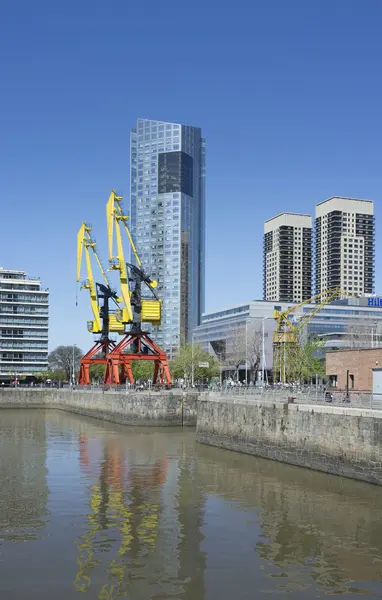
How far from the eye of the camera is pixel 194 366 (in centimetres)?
12088

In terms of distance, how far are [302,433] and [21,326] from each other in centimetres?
12360

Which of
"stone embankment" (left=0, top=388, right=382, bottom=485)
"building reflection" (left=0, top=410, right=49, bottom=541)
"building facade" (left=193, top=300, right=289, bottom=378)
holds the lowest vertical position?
"building reflection" (left=0, top=410, right=49, bottom=541)

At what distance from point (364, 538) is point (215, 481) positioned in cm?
1127

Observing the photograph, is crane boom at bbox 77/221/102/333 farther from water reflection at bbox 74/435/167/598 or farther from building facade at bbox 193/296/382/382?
water reflection at bbox 74/435/167/598

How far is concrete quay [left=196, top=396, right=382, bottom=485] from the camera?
29078 millimetres

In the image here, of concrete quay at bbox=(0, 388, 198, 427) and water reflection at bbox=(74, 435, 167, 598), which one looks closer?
water reflection at bbox=(74, 435, 167, 598)

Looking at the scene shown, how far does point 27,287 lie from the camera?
153m

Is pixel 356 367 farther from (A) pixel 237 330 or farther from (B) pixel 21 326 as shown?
(B) pixel 21 326

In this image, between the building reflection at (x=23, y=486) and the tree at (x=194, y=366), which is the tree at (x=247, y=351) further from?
the building reflection at (x=23, y=486)

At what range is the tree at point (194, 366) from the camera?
12225 cm

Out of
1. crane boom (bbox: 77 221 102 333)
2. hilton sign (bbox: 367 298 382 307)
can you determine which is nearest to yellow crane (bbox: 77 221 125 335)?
crane boom (bbox: 77 221 102 333)

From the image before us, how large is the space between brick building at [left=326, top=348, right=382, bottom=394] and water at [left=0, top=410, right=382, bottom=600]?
48.0 feet

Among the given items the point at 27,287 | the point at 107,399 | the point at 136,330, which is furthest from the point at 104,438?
the point at 27,287

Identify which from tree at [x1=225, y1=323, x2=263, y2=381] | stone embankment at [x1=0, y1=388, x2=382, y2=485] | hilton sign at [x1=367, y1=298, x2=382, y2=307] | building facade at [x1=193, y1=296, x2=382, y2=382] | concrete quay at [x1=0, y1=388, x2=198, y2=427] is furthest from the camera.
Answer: hilton sign at [x1=367, y1=298, x2=382, y2=307]
